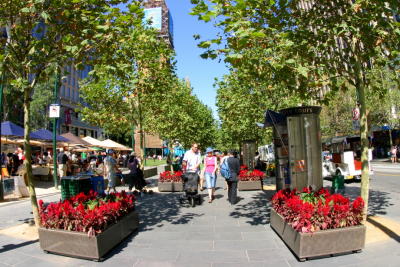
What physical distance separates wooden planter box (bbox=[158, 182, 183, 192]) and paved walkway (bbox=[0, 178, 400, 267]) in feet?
16.3

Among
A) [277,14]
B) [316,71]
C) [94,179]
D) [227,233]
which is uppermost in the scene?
[277,14]

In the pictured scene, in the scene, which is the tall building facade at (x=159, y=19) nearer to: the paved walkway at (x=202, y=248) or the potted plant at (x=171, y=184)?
the potted plant at (x=171, y=184)

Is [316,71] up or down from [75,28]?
down

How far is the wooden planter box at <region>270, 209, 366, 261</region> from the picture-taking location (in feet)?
15.6

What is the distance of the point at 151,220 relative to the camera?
7840 millimetres

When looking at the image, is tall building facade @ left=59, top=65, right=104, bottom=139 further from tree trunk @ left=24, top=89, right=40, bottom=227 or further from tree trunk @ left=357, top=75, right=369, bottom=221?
tree trunk @ left=357, top=75, right=369, bottom=221

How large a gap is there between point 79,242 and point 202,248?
2031 mm

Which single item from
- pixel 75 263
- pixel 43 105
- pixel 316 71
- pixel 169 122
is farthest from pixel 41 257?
pixel 43 105

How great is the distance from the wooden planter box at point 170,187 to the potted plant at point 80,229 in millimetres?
7477

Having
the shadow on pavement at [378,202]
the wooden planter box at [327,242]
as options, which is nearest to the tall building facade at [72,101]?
the shadow on pavement at [378,202]

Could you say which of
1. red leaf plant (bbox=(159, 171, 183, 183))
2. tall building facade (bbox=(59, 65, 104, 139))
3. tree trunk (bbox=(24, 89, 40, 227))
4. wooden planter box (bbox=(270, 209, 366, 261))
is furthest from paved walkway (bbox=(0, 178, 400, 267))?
tall building facade (bbox=(59, 65, 104, 139))

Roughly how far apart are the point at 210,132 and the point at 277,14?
127 ft

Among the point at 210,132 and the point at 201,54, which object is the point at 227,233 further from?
the point at 210,132

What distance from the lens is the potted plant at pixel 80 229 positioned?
4945 millimetres
